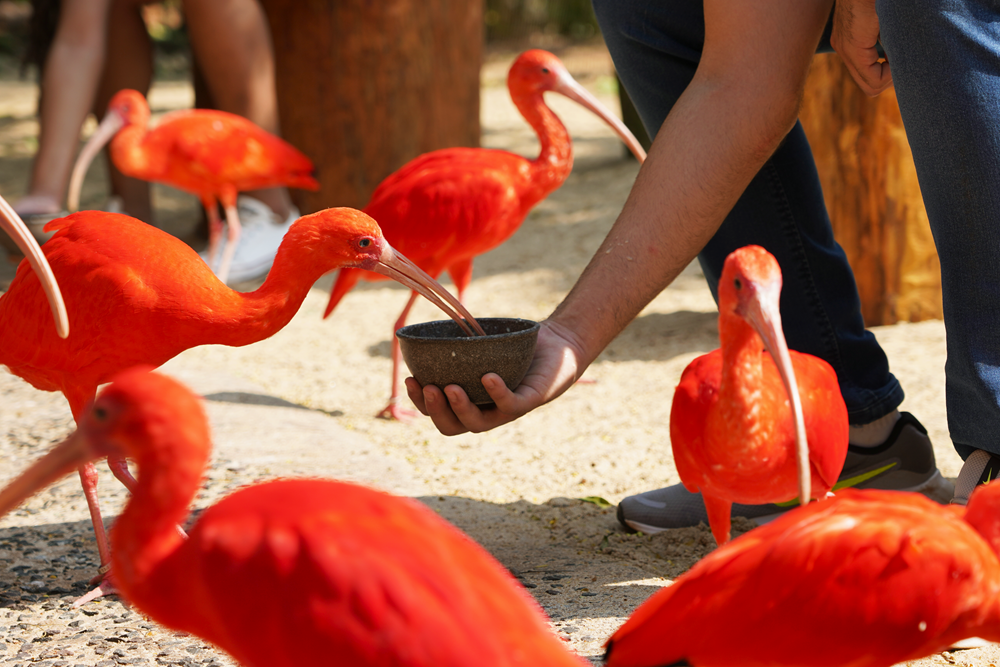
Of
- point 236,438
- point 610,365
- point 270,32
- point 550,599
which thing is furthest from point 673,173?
point 270,32

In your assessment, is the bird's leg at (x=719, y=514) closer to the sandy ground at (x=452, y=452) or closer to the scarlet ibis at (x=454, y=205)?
the sandy ground at (x=452, y=452)

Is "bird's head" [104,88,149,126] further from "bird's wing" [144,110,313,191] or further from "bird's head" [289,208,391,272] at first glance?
"bird's head" [289,208,391,272]

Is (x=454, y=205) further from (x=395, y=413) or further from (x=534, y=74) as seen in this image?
(x=534, y=74)

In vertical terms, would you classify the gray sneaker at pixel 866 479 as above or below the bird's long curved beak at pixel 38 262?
below

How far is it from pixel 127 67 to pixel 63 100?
4.12 feet

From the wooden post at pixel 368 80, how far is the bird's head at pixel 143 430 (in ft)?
17.4

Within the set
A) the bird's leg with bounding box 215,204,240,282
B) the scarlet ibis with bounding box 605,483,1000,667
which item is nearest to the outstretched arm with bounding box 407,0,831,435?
the scarlet ibis with bounding box 605,483,1000,667

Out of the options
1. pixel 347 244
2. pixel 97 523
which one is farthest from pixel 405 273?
pixel 97 523

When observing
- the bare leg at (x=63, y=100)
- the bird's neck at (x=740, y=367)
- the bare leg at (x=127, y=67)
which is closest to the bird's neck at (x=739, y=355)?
the bird's neck at (x=740, y=367)

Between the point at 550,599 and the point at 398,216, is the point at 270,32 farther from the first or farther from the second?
the point at 550,599

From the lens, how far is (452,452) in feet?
11.6

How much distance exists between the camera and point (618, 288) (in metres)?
2.29

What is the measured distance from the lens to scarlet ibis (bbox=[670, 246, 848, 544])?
6.87 ft

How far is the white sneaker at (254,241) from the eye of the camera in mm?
5930
